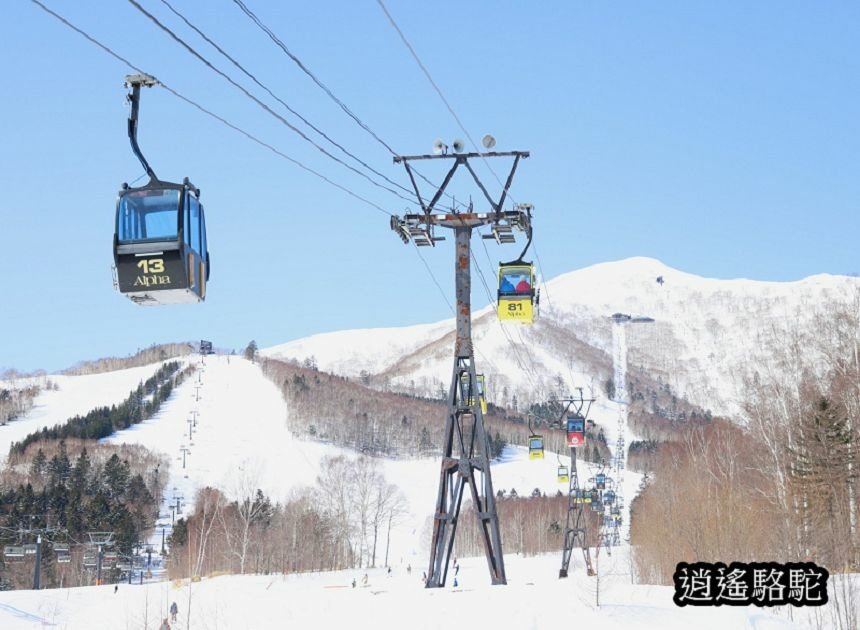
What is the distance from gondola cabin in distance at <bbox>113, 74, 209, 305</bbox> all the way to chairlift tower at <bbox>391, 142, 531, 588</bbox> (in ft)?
37.4

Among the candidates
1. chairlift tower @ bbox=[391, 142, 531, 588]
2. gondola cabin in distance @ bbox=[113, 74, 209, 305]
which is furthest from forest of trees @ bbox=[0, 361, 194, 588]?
gondola cabin in distance @ bbox=[113, 74, 209, 305]

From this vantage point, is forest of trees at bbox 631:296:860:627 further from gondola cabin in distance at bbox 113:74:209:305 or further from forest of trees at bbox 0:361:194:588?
forest of trees at bbox 0:361:194:588

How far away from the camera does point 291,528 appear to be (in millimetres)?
128000

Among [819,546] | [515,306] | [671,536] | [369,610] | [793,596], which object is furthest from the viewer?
[671,536]

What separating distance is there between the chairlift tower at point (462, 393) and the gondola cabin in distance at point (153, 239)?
11405mm

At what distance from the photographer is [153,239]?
55.2 feet

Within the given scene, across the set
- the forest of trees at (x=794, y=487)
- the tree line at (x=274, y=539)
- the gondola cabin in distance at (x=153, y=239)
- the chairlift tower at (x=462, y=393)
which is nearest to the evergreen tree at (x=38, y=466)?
the tree line at (x=274, y=539)

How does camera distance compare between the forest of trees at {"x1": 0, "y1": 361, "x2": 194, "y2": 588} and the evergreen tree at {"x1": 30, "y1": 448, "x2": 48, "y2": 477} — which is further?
the evergreen tree at {"x1": 30, "y1": 448, "x2": 48, "y2": 477}

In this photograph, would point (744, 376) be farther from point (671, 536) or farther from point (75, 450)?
point (75, 450)

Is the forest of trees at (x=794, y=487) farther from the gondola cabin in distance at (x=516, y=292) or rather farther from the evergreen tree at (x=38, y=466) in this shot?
the evergreen tree at (x=38, y=466)

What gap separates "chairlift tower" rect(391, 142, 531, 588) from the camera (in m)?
27.8

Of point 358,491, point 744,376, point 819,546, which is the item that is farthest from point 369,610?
point 358,491

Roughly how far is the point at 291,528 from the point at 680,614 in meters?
105

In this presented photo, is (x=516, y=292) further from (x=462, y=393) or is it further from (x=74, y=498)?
(x=74, y=498)
